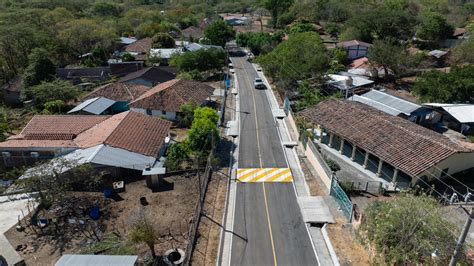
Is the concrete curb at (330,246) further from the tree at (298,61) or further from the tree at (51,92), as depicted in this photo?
the tree at (51,92)

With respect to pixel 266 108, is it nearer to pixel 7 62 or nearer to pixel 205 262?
pixel 205 262

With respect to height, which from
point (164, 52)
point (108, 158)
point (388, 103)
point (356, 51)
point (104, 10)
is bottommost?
point (108, 158)

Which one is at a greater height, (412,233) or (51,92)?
(412,233)

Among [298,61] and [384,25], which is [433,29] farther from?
[298,61]

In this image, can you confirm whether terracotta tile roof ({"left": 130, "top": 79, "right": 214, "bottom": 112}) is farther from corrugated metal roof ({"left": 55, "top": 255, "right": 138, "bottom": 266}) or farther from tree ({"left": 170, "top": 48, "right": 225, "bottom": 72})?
corrugated metal roof ({"left": 55, "top": 255, "right": 138, "bottom": 266})

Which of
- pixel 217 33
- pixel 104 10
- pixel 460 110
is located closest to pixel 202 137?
pixel 460 110

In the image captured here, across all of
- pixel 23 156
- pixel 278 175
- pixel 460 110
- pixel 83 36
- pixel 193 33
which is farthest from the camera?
pixel 193 33

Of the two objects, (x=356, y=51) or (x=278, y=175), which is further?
(x=356, y=51)
